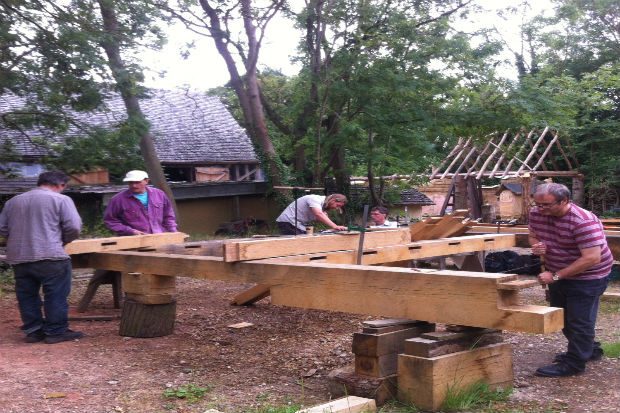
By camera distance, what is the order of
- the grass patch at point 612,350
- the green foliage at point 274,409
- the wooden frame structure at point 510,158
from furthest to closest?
1. the wooden frame structure at point 510,158
2. the grass patch at point 612,350
3. the green foliage at point 274,409

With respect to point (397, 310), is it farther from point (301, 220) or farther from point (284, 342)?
point (301, 220)

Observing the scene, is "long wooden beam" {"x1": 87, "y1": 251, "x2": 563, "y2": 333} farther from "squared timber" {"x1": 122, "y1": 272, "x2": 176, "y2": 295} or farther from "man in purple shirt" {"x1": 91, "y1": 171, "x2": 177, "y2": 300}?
"man in purple shirt" {"x1": 91, "y1": 171, "x2": 177, "y2": 300}

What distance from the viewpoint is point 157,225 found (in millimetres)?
8039

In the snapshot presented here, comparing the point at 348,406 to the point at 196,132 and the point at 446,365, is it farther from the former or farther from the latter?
the point at 196,132

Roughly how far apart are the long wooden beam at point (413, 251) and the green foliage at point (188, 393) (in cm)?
106

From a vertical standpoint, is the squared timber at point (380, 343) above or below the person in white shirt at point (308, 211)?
below

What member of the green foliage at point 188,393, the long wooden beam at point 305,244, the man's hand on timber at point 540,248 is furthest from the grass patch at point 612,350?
the green foliage at point 188,393

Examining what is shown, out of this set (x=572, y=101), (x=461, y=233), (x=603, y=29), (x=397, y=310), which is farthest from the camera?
(x=603, y=29)

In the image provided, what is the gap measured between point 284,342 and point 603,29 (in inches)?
1186

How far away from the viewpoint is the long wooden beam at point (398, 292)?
3957 mm

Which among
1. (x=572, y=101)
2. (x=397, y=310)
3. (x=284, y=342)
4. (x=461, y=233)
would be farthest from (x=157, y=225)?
(x=572, y=101)

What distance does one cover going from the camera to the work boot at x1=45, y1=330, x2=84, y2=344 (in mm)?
6434

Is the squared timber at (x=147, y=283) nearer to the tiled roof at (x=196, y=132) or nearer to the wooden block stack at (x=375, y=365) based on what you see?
the wooden block stack at (x=375, y=365)

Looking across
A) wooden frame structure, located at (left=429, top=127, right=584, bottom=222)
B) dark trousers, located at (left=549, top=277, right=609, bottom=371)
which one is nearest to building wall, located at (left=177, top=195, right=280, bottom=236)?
wooden frame structure, located at (left=429, top=127, right=584, bottom=222)
